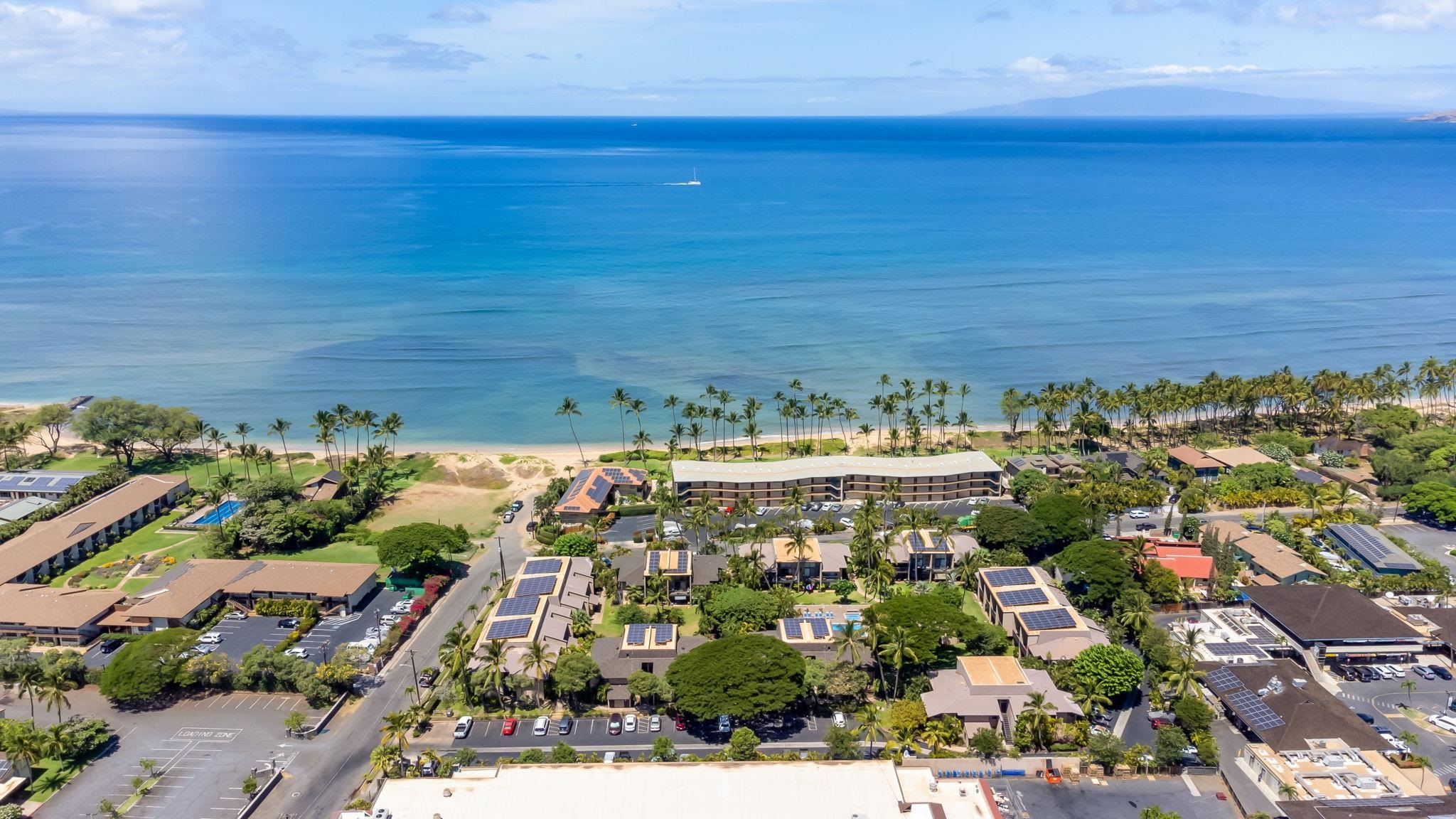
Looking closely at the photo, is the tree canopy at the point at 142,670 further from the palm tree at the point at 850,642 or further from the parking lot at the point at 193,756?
the palm tree at the point at 850,642

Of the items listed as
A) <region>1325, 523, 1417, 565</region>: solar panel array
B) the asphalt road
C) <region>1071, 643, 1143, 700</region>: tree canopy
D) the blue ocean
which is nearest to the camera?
the asphalt road

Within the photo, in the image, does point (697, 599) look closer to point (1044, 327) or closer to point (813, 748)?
point (813, 748)

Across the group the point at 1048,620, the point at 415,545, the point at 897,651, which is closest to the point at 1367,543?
the point at 1048,620

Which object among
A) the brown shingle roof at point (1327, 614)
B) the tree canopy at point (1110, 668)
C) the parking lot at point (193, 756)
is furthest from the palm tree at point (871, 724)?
the parking lot at point (193, 756)

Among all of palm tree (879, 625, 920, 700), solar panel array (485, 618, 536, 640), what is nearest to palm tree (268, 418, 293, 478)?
solar panel array (485, 618, 536, 640)

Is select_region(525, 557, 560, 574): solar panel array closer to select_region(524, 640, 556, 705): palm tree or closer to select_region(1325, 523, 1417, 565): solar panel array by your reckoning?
select_region(524, 640, 556, 705): palm tree

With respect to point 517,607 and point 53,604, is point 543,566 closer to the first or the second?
point 517,607
